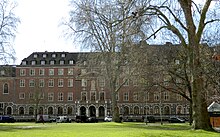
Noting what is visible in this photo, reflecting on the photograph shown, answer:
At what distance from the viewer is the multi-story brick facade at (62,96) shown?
317ft

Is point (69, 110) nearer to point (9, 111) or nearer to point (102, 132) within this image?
point (9, 111)

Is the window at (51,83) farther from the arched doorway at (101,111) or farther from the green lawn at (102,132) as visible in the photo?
the green lawn at (102,132)

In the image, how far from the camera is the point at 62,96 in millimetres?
100125

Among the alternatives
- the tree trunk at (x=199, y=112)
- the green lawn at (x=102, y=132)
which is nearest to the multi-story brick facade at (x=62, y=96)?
the green lawn at (x=102, y=132)

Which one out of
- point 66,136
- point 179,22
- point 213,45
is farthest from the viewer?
point 213,45

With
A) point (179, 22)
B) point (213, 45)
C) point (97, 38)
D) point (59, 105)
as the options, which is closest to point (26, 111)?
point (59, 105)

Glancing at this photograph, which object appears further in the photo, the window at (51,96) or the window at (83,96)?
the window at (51,96)

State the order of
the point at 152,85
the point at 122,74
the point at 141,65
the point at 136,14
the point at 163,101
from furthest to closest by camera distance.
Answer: the point at 163,101 → the point at 122,74 → the point at 152,85 → the point at 141,65 → the point at 136,14

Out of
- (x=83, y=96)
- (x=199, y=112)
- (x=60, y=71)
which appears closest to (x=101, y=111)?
(x=83, y=96)

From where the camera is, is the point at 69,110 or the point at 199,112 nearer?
the point at 199,112

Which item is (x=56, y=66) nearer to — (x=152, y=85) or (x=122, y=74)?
(x=122, y=74)

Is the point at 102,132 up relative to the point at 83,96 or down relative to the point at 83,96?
down

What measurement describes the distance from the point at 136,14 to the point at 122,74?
28.0 metres

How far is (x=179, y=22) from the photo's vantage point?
27078 mm
